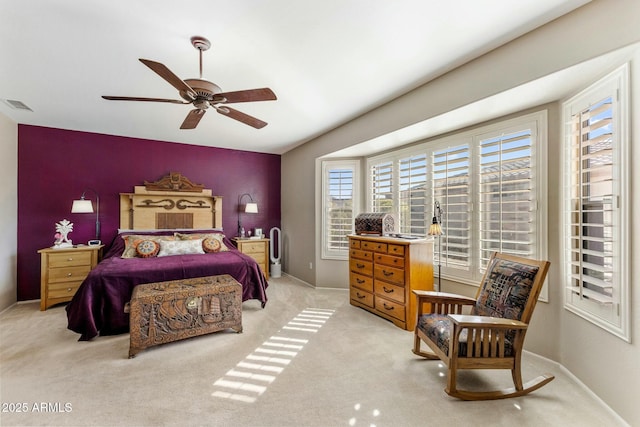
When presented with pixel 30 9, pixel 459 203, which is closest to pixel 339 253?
pixel 459 203

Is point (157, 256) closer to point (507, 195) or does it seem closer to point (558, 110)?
point (507, 195)

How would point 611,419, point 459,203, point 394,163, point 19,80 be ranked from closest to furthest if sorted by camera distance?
point 611,419, point 19,80, point 459,203, point 394,163

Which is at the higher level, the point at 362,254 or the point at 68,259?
the point at 362,254

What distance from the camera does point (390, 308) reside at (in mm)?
3404

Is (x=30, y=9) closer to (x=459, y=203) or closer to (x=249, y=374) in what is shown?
(x=249, y=374)

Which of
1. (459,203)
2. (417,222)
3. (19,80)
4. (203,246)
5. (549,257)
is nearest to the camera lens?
(549,257)

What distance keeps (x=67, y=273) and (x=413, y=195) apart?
5084mm

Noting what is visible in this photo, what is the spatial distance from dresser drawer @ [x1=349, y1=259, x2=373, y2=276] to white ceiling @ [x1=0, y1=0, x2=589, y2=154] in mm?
2096

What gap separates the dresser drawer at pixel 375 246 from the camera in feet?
11.6

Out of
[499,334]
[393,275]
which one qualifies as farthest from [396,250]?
[499,334]

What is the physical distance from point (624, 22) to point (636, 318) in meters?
1.83

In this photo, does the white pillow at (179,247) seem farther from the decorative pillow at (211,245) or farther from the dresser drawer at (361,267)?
the dresser drawer at (361,267)

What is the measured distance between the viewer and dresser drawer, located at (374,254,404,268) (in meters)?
3.28

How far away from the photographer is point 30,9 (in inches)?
72.8
